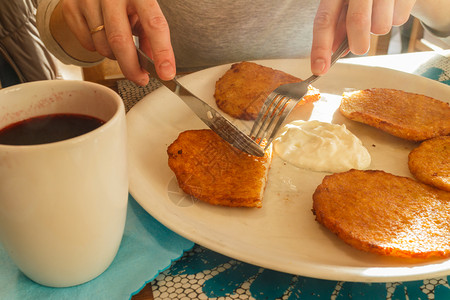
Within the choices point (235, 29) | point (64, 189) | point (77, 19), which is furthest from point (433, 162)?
point (235, 29)

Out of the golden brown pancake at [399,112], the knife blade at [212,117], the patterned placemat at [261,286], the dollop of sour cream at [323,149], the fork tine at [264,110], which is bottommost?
the dollop of sour cream at [323,149]

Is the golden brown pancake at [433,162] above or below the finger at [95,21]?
below

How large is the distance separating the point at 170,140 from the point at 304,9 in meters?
1.28

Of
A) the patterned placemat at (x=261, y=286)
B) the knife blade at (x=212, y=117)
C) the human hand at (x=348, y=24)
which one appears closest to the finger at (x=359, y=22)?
the human hand at (x=348, y=24)

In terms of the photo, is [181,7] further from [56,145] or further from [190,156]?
[56,145]

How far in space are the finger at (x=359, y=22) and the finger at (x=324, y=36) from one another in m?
0.05

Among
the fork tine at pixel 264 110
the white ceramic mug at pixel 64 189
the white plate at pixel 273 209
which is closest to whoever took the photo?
the white ceramic mug at pixel 64 189

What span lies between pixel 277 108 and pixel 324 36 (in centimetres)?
27

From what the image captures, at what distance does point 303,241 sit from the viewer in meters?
0.88

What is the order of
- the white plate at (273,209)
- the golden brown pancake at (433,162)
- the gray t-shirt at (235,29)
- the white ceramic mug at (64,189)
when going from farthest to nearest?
1. the gray t-shirt at (235,29)
2. the golden brown pancake at (433,162)
3. the white plate at (273,209)
4. the white ceramic mug at (64,189)

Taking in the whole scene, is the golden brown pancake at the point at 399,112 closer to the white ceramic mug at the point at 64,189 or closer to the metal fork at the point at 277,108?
the metal fork at the point at 277,108

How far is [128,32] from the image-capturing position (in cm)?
103

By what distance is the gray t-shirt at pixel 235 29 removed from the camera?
6.49ft

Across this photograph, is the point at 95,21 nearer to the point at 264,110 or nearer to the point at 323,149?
the point at 264,110
